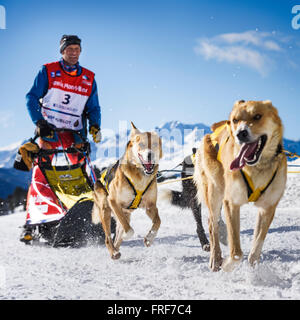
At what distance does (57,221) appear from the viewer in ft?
14.2

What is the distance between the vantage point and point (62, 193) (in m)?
4.39

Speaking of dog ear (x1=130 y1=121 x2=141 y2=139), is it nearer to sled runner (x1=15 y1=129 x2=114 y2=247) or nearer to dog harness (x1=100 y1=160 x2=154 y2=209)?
dog harness (x1=100 y1=160 x2=154 y2=209)

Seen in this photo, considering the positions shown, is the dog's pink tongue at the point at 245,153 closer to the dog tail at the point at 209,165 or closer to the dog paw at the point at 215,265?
the dog tail at the point at 209,165

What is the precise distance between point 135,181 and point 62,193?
136 cm

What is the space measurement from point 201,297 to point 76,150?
2727mm

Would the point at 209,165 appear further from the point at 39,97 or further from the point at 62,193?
the point at 39,97

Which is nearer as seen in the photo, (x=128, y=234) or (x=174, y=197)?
(x=128, y=234)

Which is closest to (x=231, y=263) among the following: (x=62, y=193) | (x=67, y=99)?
(x=62, y=193)

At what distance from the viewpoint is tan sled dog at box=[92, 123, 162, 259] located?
131 inches

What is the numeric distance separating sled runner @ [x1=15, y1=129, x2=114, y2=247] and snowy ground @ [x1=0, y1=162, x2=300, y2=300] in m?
0.23

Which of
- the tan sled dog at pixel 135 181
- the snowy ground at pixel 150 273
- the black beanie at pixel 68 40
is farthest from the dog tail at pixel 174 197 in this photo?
the black beanie at pixel 68 40

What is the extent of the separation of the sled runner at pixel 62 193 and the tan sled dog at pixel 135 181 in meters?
0.73

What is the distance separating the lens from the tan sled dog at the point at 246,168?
2.21m

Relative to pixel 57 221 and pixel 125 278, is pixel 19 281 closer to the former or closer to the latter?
pixel 125 278
